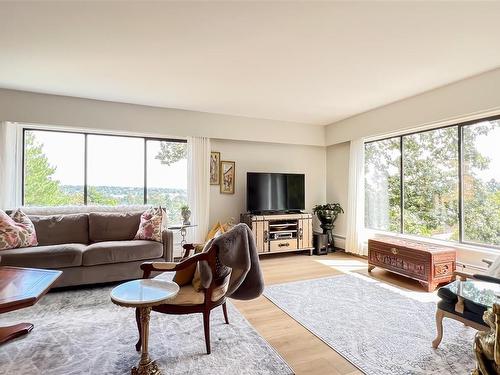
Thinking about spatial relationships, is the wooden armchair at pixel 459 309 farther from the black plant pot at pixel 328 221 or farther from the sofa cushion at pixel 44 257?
the sofa cushion at pixel 44 257

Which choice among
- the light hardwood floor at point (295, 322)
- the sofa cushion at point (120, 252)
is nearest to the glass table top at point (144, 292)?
the light hardwood floor at point (295, 322)

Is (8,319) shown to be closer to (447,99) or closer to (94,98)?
(94,98)

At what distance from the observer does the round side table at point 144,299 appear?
5.31 feet

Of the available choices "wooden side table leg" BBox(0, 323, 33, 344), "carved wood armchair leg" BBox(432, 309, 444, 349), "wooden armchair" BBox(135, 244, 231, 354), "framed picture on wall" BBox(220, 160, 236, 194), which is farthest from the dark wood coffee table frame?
"framed picture on wall" BBox(220, 160, 236, 194)

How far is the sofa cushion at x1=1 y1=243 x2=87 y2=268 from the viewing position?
300 cm

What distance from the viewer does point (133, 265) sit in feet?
11.4

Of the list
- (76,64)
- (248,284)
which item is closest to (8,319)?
(248,284)

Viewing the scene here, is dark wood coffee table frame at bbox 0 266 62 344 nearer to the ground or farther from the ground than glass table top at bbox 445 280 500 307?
farther from the ground

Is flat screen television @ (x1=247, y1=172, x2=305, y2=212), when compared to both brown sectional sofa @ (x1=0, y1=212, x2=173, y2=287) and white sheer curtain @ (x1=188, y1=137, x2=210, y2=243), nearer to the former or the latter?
white sheer curtain @ (x1=188, y1=137, x2=210, y2=243)

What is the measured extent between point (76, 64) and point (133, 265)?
2.40m

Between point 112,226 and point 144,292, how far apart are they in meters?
2.40

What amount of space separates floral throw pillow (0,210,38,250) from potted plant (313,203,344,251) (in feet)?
14.8

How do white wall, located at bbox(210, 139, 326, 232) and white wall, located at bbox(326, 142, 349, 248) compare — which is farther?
white wall, located at bbox(326, 142, 349, 248)

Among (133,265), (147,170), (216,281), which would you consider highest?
(147,170)
